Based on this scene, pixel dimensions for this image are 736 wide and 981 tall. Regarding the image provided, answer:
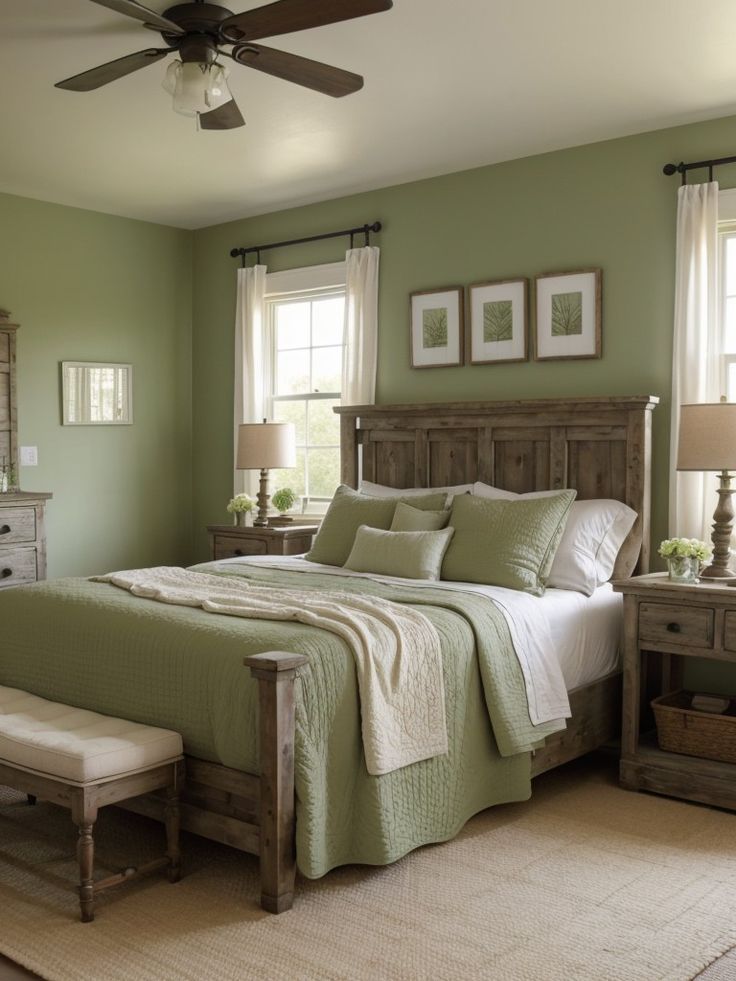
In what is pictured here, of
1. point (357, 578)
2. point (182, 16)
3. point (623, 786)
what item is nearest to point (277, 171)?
point (182, 16)

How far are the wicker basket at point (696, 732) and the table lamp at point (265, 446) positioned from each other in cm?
261

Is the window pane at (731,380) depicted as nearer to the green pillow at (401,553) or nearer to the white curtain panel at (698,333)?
the white curtain panel at (698,333)

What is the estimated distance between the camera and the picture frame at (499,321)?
16.6 ft

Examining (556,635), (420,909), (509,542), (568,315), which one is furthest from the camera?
(568,315)

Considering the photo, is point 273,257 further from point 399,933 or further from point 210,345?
point 399,933

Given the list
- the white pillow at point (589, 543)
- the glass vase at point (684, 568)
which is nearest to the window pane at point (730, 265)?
the white pillow at point (589, 543)

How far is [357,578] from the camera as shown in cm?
422

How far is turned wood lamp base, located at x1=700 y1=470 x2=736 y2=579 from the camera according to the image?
396cm

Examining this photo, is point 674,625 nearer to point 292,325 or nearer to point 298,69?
point 298,69

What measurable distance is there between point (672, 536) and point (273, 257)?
3.17 metres

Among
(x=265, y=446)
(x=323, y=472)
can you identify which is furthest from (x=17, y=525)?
(x=323, y=472)

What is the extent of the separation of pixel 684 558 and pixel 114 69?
110 inches

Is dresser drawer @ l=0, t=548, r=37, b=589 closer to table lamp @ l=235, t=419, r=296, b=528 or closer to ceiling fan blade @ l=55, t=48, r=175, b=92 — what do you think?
table lamp @ l=235, t=419, r=296, b=528

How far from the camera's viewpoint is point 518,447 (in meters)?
4.91
